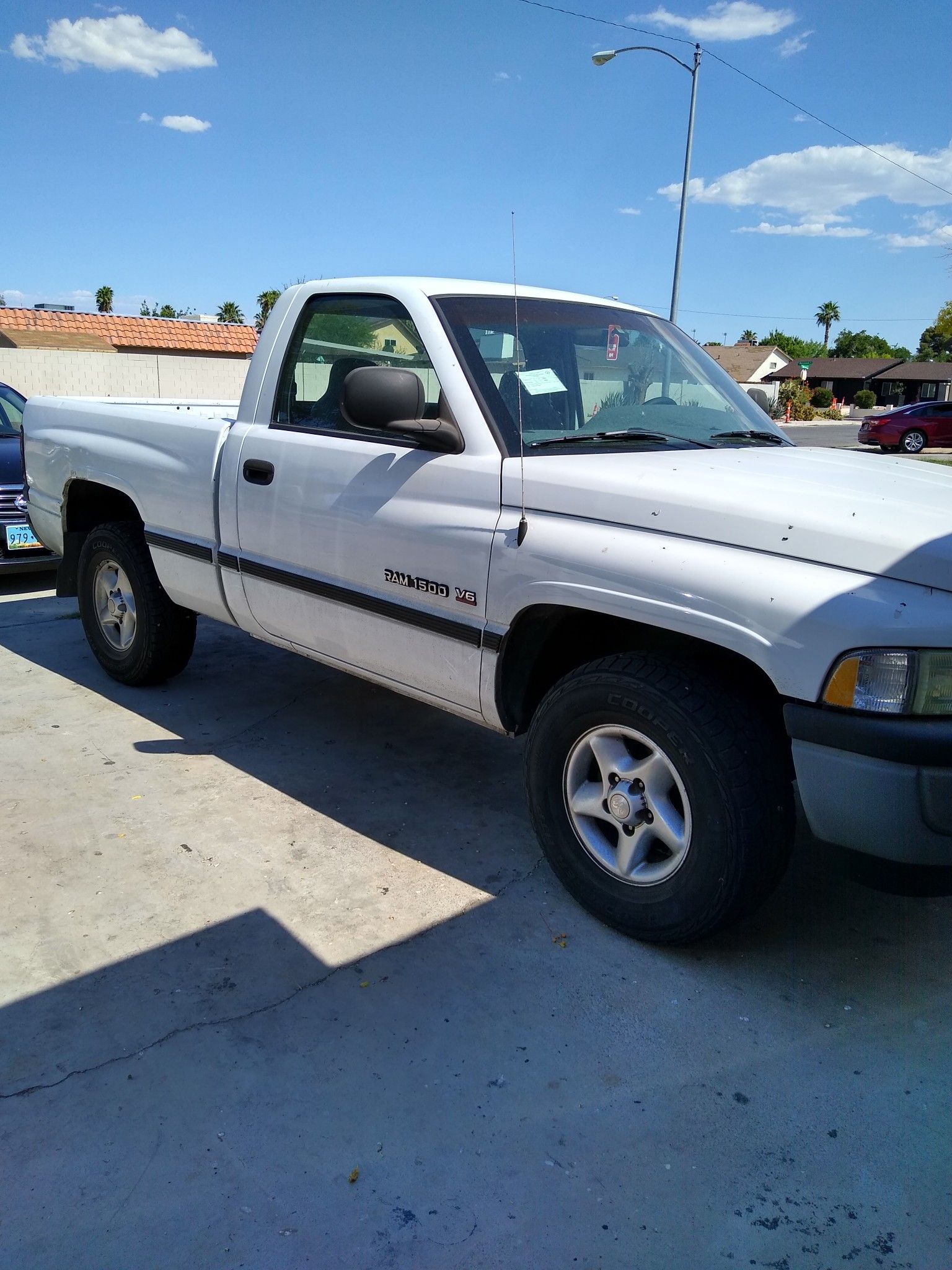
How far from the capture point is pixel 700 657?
2875 millimetres

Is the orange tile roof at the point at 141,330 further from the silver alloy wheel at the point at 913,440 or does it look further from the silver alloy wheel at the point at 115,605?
the silver alloy wheel at the point at 115,605

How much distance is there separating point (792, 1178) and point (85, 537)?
4638 millimetres

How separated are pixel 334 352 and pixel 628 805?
220 cm

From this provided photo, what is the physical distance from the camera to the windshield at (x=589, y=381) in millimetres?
3330

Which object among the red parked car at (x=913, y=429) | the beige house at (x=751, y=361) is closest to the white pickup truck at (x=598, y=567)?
the red parked car at (x=913, y=429)

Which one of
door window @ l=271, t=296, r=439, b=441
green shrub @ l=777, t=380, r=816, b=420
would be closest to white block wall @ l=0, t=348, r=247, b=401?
door window @ l=271, t=296, r=439, b=441

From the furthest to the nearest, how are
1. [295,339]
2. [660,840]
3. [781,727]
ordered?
[295,339] < [660,840] < [781,727]

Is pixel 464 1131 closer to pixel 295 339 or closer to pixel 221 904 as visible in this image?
pixel 221 904

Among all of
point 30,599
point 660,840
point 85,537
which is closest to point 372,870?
point 660,840

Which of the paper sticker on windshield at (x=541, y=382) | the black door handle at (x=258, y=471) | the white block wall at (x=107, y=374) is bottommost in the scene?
the black door handle at (x=258, y=471)

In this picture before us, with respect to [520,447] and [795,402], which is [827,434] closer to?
[795,402]

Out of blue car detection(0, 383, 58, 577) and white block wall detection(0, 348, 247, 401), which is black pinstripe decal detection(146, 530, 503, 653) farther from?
white block wall detection(0, 348, 247, 401)

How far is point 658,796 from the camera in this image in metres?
2.86

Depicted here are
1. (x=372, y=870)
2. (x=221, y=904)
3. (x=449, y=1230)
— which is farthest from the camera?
(x=372, y=870)
